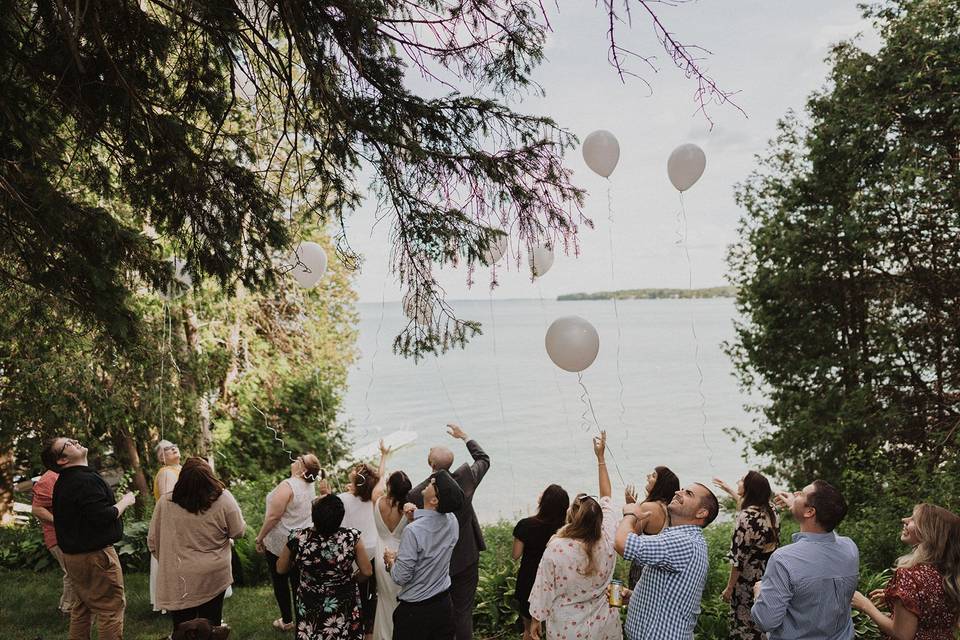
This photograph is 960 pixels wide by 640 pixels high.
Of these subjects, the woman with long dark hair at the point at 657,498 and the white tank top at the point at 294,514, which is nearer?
the woman with long dark hair at the point at 657,498

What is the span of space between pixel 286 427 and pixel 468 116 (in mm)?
12167

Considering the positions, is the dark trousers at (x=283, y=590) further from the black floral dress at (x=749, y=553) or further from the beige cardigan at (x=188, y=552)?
the black floral dress at (x=749, y=553)

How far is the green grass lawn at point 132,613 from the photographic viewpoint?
551 centimetres

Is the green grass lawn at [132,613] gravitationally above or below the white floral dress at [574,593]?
below

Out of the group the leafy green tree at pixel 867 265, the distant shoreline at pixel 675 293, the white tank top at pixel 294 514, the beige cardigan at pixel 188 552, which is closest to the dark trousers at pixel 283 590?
the white tank top at pixel 294 514

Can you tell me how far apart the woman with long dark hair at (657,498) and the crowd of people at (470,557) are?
12 mm

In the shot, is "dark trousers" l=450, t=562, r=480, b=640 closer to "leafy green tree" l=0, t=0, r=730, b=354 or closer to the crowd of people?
the crowd of people

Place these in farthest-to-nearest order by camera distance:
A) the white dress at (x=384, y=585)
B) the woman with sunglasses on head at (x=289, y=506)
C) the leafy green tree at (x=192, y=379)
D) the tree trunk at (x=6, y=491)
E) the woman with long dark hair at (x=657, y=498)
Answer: the tree trunk at (x=6, y=491), the leafy green tree at (x=192, y=379), the woman with sunglasses on head at (x=289, y=506), the white dress at (x=384, y=585), the woman with long dark hair at (x=657, y=498)

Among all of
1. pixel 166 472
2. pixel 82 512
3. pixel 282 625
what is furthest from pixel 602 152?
pixel 82 512

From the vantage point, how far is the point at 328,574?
3.77 metres

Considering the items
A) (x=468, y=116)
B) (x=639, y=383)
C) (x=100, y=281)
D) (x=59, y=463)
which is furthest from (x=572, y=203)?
(x=639, y=383)

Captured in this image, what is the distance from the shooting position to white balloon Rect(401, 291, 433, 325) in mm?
4543

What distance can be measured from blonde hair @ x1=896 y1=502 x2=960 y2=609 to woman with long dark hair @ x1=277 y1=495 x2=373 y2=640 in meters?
2.58

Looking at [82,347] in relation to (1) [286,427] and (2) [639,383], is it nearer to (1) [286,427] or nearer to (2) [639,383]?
(1) [286,427]
